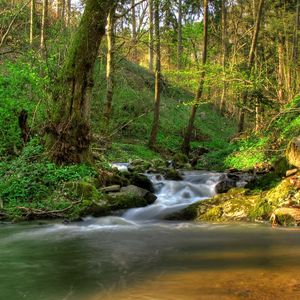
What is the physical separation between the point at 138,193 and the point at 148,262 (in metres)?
5.21

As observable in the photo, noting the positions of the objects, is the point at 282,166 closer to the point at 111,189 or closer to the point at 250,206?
the point at 250,206

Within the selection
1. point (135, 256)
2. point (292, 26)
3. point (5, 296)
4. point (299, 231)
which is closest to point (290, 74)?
point (292, 26)

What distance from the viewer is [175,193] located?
41.2 feet

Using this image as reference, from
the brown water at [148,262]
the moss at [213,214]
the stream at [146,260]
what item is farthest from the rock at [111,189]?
the moss at [213,214]

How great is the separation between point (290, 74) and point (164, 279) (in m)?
27.0

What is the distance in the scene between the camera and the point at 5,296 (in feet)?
15.6

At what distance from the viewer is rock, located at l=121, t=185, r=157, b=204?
36.6 feet

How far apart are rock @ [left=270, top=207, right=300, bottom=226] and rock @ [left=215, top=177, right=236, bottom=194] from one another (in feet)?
11.6

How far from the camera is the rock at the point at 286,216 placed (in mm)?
8406

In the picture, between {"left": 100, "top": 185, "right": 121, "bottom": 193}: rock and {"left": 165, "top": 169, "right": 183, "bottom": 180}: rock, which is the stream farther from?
{"left": 165, "top": 169, "right": 183, "bottom": 180}: rock

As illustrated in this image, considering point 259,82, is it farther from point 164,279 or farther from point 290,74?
point 290,74

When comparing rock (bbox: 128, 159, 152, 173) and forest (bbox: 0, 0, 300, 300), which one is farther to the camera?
rock (bbox: 128, 159, 152, 173)

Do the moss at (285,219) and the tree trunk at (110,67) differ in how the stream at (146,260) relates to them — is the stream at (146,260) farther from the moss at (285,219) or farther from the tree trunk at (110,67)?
the tree trunk at (110,67)

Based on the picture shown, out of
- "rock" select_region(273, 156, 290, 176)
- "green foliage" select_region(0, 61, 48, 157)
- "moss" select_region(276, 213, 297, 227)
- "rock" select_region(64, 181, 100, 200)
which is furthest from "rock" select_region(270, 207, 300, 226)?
"green foliage" select_region(0, 61, 48, 157)
